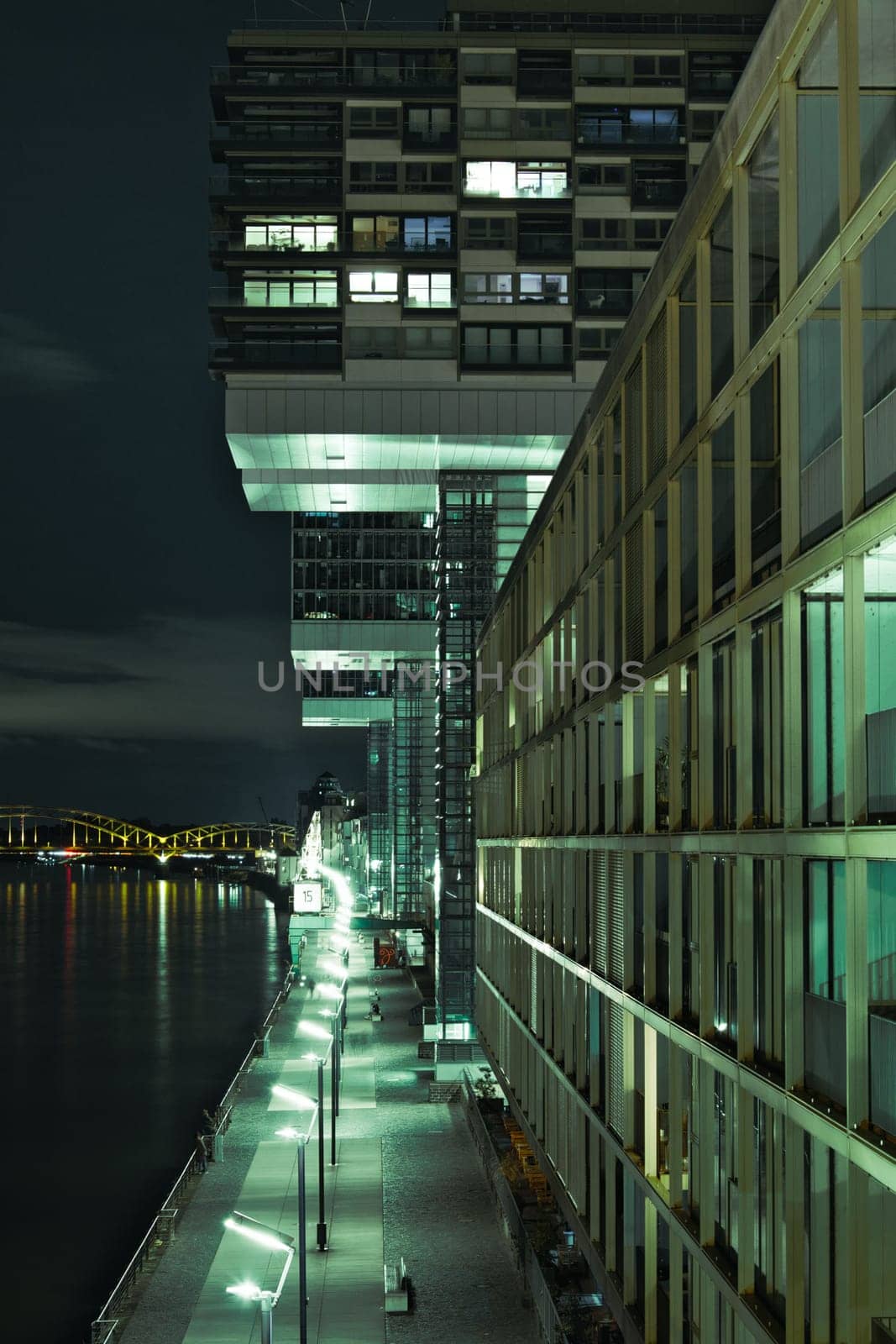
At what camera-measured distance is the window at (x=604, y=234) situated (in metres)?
63.6

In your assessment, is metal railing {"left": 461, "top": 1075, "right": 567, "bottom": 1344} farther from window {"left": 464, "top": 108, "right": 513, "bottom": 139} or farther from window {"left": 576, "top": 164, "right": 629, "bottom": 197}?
window {"left": 464, "top": 108, "right": 513, "bottom": 139}

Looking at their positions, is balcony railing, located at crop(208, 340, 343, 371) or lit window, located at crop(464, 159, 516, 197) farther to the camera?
lit window, located at crop(464, 159, 516, 197)

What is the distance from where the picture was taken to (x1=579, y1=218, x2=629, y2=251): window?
63594 mm

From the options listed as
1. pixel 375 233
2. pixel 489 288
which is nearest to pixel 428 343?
pixel 489 288

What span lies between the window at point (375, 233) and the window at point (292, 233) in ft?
2.90

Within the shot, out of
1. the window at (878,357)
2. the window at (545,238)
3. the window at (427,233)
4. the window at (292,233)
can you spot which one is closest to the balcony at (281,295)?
the window at (292,233)

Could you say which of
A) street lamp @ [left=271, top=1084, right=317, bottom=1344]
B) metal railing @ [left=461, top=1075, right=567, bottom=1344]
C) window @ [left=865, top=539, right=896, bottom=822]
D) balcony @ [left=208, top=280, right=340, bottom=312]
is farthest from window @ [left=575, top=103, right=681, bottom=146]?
window @ [left=865, top=539, right=896, bottom=822]

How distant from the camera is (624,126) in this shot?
212 ft

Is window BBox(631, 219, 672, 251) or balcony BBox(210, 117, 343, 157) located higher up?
balcony BBox(210, 117, 343, 157)

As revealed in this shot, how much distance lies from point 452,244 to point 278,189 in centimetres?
719

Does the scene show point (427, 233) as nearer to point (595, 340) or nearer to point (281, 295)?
point (281, 295)

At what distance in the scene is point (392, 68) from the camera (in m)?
64.9

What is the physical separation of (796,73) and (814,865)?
A: 6693 millimetres

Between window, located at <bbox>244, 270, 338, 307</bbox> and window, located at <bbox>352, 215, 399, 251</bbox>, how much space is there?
86.2 inches
